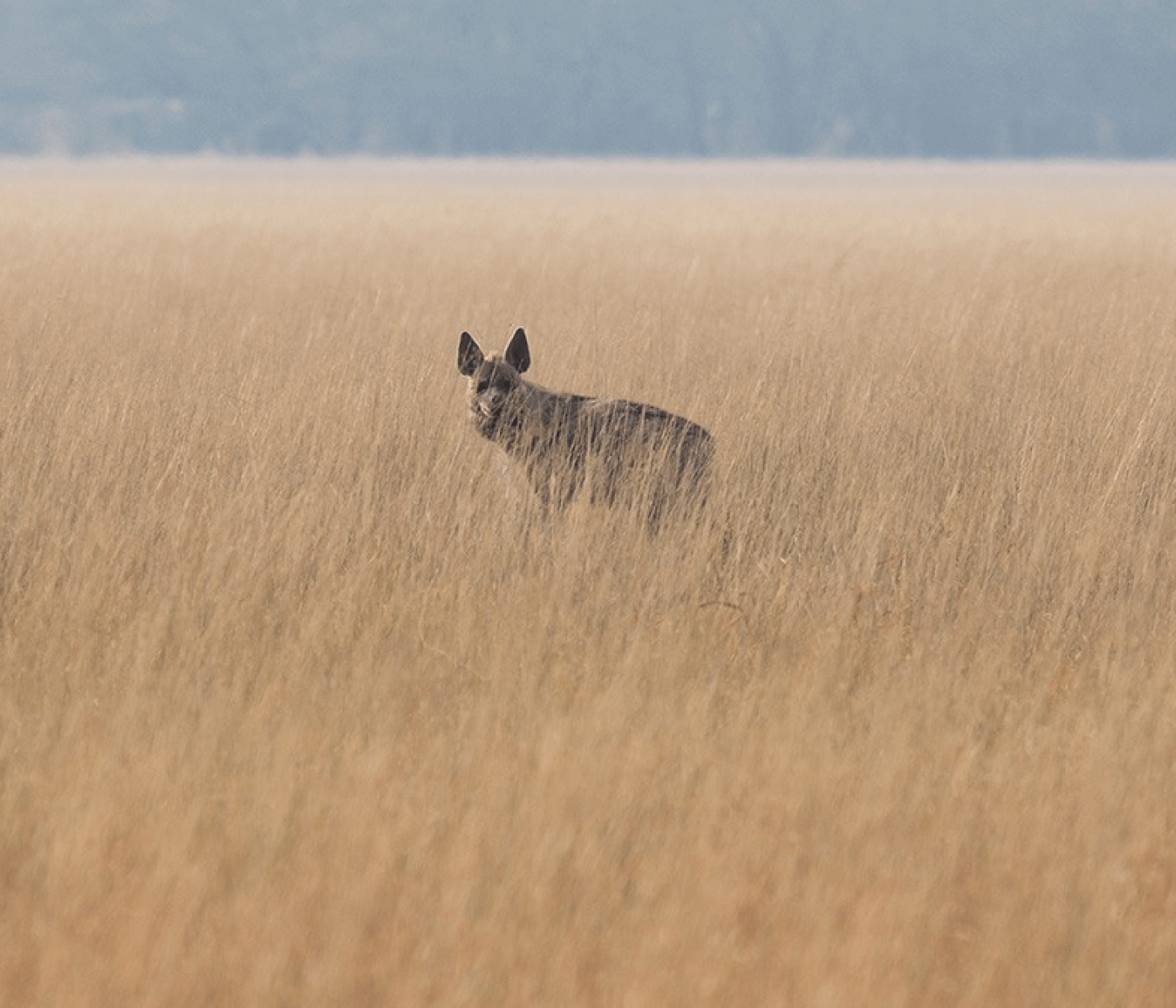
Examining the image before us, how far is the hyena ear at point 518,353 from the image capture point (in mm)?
6738

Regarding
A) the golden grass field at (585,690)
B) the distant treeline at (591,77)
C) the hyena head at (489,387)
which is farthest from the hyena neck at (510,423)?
the distant treeline at (591,77)

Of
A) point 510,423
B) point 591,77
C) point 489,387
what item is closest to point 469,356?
point 489,387

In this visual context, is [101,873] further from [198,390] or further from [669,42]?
[669,42]

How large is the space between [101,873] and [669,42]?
177 metres

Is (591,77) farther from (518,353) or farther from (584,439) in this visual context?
(584,439)

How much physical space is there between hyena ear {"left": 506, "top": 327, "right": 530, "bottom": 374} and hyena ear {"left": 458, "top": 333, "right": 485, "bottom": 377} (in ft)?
0.50

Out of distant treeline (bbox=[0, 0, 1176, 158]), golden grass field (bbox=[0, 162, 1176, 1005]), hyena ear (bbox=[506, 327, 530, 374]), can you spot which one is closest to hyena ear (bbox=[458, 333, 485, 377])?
hyena ear (bbox=[506, 327, 530, 374])

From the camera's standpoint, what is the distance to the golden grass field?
3184 mm

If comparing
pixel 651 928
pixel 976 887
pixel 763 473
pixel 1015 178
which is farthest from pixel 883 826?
pixel 1015 178

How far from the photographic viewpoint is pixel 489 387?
21.5ft

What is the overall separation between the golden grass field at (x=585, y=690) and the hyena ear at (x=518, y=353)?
420mm

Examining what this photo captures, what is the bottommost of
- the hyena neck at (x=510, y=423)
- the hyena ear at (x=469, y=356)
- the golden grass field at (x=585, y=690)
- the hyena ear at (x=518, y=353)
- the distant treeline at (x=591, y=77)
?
the golden grass field at (x=585, y=690)

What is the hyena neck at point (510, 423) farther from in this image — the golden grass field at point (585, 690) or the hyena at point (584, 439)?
the golden grass field at point (585, 690)

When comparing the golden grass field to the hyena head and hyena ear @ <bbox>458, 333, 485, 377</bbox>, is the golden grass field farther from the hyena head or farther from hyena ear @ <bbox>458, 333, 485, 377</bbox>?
hyena ear @ <bbox>458, 333, 485, 377</bbox>
